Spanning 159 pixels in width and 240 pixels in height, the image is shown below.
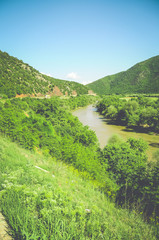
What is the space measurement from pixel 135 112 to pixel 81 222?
1687 inches

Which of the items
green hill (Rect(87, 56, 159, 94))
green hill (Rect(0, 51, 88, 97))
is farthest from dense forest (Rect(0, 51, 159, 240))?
green hill (Rect(87, 56, 159, 94))

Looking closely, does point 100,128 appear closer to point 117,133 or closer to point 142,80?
point 117,133

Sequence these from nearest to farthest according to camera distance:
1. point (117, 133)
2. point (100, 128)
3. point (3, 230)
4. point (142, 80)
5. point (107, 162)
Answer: point (3, 230) < point (107, 162) < point (117, 133) < point (100, 128) < point (142, 80)

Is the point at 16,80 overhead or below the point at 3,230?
overhead

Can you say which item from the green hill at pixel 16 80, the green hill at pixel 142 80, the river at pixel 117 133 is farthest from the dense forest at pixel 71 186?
the green hill at pixel 142 80

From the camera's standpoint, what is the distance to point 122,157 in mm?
13633

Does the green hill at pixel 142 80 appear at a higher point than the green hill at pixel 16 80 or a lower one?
higher

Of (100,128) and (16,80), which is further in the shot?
(16,80)

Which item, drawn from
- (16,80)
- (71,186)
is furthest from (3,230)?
(16,80)

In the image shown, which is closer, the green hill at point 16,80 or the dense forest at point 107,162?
the dense forest at point 107,162

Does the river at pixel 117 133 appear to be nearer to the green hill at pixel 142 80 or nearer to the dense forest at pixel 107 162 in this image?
the dense forest at pixel 107 162

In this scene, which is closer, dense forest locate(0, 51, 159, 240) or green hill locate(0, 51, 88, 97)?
dense forest locate(0, 51, 159, 240)

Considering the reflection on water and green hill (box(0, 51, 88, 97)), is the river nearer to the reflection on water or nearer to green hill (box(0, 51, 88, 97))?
the reflection on water

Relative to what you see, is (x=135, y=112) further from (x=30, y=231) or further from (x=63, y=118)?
(x=30, y=231)
